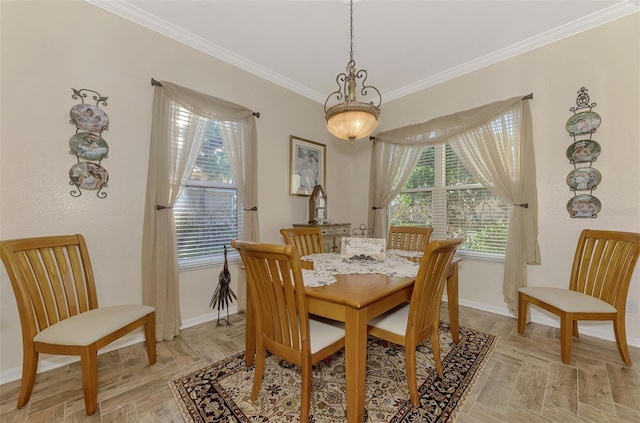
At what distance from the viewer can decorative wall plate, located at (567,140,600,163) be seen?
2.29m

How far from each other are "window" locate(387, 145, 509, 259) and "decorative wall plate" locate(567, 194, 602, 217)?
52cm

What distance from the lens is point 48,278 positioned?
1.70m

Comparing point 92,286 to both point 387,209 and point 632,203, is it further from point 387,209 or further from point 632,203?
point 632,203

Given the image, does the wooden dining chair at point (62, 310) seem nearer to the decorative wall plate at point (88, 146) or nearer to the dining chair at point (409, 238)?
the decorative wall plate at point (88, 146)

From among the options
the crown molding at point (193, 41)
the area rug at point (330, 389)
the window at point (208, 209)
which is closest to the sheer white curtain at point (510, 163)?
the area rug at point (330, 389)

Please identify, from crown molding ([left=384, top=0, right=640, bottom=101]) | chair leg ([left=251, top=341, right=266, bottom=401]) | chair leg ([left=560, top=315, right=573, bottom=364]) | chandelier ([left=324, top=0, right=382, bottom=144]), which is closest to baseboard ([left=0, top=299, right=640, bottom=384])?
chair leg ([left=560, top=315, right=573, bottom=364])

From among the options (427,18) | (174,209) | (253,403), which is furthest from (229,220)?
(427,18)

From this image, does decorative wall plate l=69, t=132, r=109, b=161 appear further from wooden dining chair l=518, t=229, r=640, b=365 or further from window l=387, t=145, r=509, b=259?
wooden dining chair l=518, t=229, r=640, b=365

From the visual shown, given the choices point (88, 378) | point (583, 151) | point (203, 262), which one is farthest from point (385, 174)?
point (88, 378)

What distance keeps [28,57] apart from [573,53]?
4412 mm

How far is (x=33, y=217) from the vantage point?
5.99 feet

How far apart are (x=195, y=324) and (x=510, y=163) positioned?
3592mm

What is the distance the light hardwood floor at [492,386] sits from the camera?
1.45 metres

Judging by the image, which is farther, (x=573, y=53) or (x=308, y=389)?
(x=573, y=53)
